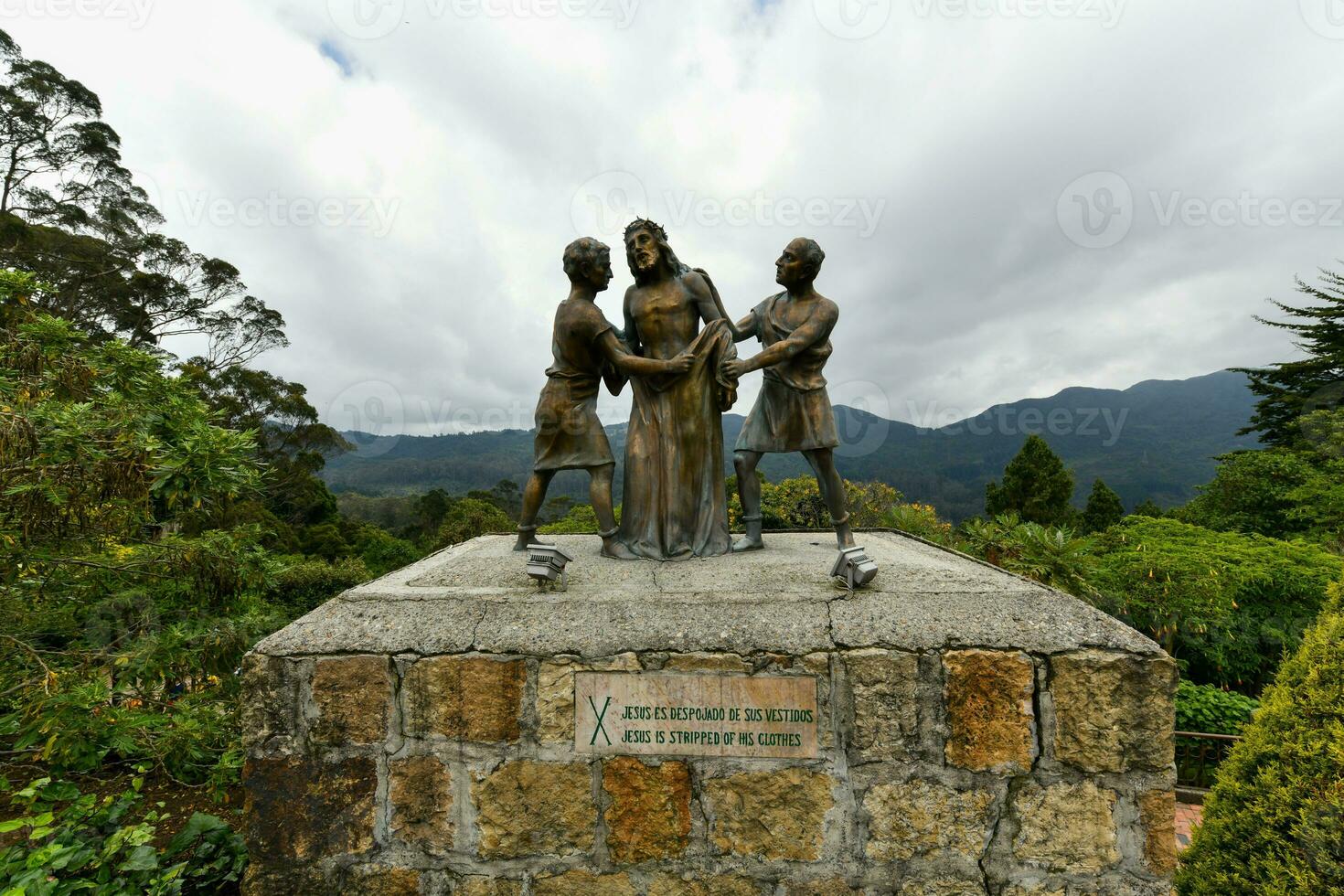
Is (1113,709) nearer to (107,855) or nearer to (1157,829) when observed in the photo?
(1157,829)

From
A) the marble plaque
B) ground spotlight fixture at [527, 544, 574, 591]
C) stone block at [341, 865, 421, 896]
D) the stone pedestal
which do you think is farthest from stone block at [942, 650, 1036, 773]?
stone block at [341, 865, 421, 896]

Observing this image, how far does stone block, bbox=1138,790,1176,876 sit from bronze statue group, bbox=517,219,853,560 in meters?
1.61

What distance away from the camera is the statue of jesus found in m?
3.39

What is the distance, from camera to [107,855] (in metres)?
2.35

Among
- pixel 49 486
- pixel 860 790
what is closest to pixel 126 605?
pixel 49 486

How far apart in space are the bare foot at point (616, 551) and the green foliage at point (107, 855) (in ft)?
7.47

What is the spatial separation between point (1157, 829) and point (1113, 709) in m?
0.52

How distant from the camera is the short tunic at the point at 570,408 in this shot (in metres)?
3.41

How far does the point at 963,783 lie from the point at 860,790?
1.34 ft

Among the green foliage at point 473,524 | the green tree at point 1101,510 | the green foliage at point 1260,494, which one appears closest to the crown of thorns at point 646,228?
the green foliage at point 473,524

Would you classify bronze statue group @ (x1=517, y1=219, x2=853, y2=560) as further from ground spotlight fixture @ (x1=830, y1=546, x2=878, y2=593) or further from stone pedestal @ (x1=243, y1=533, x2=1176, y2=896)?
stone pedestal @ (x1=243, y1=533, x2=1176, y2=896)


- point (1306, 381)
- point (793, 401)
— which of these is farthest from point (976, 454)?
point (793, 401)

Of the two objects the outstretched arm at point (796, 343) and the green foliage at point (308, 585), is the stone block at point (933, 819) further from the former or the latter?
the green foliage at point (308, 585)

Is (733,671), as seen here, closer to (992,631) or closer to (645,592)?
(645,592)
